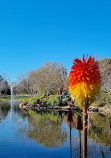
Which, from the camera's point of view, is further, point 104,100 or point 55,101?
point 55,101

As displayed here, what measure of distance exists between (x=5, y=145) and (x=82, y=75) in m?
7.92

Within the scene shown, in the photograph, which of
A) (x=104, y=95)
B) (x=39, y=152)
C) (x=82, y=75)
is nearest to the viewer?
(x=82, y=75)

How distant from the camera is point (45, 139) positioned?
998cm

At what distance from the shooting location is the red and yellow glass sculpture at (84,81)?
247 centimetres

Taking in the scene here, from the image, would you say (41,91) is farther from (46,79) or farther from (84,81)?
(84,81)

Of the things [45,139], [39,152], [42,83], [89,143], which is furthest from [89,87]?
[42,83]

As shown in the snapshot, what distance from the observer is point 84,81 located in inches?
97.3

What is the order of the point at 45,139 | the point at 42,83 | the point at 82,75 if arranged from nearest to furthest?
1. the point at 82,75
2. the point at 45,139
3. the point at 42,83

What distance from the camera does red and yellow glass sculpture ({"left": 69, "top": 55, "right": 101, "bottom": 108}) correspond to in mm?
2475

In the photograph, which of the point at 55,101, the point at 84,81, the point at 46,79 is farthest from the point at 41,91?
the point at 84,81

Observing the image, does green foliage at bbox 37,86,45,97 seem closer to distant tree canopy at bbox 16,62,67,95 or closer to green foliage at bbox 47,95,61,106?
distant tree canopy at bbox 16,62,67,95

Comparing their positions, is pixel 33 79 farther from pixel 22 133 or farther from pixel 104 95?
pixel 22 133

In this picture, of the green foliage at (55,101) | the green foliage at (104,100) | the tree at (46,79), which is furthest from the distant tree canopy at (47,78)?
the green foliage at (104,100)

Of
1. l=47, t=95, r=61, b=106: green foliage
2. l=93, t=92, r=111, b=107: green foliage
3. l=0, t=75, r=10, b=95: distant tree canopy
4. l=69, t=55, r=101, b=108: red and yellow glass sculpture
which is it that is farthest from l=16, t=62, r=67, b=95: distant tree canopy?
l=69, t=55, r=101, b=108: red and yellow glass sculpture
